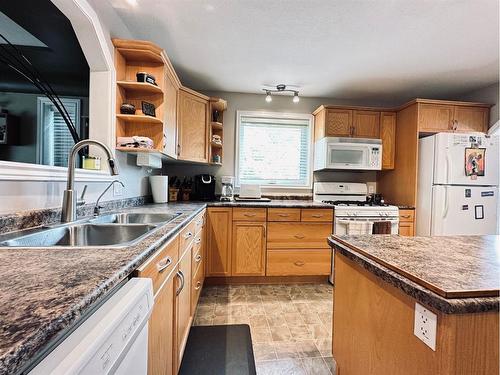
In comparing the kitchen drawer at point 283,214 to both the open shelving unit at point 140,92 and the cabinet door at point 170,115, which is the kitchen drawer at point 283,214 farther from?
the open shelving unit at point 140,92

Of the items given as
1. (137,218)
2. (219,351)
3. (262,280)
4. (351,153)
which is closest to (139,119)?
(137,218)

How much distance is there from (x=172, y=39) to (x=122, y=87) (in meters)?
0.68

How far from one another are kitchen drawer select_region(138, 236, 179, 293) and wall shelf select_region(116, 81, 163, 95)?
133 cm

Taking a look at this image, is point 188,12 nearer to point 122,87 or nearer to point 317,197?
point 122,87

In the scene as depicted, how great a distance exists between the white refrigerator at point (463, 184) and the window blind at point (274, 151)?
60.3 inches

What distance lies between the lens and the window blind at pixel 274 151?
3531 mm

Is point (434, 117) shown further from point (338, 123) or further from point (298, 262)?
point (298, 262)

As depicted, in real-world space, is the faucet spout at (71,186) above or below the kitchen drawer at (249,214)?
above

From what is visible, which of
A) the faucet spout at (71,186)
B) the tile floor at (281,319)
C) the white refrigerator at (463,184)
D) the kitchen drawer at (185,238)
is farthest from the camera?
the white refrigerator at (463,184)

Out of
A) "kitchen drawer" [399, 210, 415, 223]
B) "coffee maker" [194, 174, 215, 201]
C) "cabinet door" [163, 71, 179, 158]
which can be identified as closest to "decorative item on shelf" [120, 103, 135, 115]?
"cabinet door" [163, 71, 179, 158]

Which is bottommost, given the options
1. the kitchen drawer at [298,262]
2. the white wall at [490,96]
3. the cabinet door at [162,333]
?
the kitchen drawer at [298,262]

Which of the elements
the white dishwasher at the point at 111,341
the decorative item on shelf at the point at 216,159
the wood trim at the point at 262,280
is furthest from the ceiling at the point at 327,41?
the wood trim at the point at 262,280

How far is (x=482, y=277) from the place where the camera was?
0.76m

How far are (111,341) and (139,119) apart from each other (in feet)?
6.14
